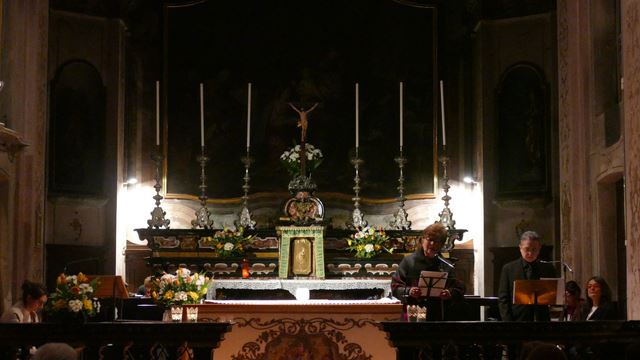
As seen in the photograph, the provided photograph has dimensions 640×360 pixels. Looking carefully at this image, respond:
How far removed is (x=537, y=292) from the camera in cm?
834

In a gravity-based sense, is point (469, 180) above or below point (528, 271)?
above

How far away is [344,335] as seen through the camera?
997 cm

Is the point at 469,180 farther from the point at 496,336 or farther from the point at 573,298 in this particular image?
the point at 496,336

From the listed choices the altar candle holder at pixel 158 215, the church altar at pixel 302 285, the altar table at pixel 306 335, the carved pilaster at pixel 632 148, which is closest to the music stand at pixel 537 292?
the altar table at pixel 306 335

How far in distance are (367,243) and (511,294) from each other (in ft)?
17.4

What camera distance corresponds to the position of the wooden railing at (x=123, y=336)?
7.28 meters

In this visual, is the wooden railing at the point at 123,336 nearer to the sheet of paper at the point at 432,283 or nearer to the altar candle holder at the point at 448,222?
the sheet of paper at the point at 432,283

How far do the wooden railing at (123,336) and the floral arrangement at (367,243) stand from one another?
682cm

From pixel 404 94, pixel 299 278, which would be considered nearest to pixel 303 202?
pixel 299 278

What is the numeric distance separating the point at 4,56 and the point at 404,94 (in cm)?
627

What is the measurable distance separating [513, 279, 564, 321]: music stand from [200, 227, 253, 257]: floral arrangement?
656 cm

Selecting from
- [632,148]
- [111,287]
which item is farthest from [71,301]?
[632,148]

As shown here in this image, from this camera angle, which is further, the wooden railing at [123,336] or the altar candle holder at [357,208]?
the altar candle holder at [357,208]

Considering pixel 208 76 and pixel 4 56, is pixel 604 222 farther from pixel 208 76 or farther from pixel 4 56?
pixel 4 56
